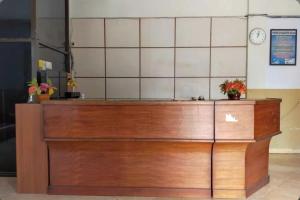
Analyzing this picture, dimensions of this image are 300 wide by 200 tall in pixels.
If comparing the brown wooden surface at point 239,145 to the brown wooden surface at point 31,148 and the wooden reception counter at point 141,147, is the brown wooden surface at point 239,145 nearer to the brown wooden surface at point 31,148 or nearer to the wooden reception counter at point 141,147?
the wooden reception counter at point 141,147

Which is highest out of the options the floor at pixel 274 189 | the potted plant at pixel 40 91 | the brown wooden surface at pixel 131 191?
the potted plant at pixel 40 91

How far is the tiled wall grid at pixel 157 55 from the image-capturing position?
20.8 feet

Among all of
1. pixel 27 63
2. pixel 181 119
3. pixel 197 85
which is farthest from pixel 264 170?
pixel 27 63

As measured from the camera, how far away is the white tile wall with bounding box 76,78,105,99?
649cm

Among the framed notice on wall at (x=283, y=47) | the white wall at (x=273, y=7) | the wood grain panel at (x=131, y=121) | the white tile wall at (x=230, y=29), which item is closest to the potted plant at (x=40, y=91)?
the wood grain panel at (x=131, y=121)

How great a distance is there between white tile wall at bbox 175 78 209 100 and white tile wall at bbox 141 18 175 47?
0.78m

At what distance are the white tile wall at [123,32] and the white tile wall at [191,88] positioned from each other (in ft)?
3.88

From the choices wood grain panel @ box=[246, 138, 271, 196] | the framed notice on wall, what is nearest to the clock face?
the framed notice on wall

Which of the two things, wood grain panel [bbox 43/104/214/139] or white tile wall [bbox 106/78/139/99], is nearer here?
wood grain panel [bbox 43/104/214/139]

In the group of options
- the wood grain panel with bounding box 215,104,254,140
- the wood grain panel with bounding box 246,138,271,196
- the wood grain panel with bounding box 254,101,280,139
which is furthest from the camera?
the wood grain panel with bounding box 246,138,271,196

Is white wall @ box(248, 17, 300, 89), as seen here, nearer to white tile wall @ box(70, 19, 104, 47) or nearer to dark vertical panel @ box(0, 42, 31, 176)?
white tile wall @ box(70, 19, 104, 47)

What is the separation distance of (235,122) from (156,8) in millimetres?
3502

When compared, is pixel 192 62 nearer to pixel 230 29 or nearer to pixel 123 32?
pixel 230 29

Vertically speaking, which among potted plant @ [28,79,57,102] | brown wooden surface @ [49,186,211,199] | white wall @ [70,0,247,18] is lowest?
brown wooden surface @ [49,186,211,199]
